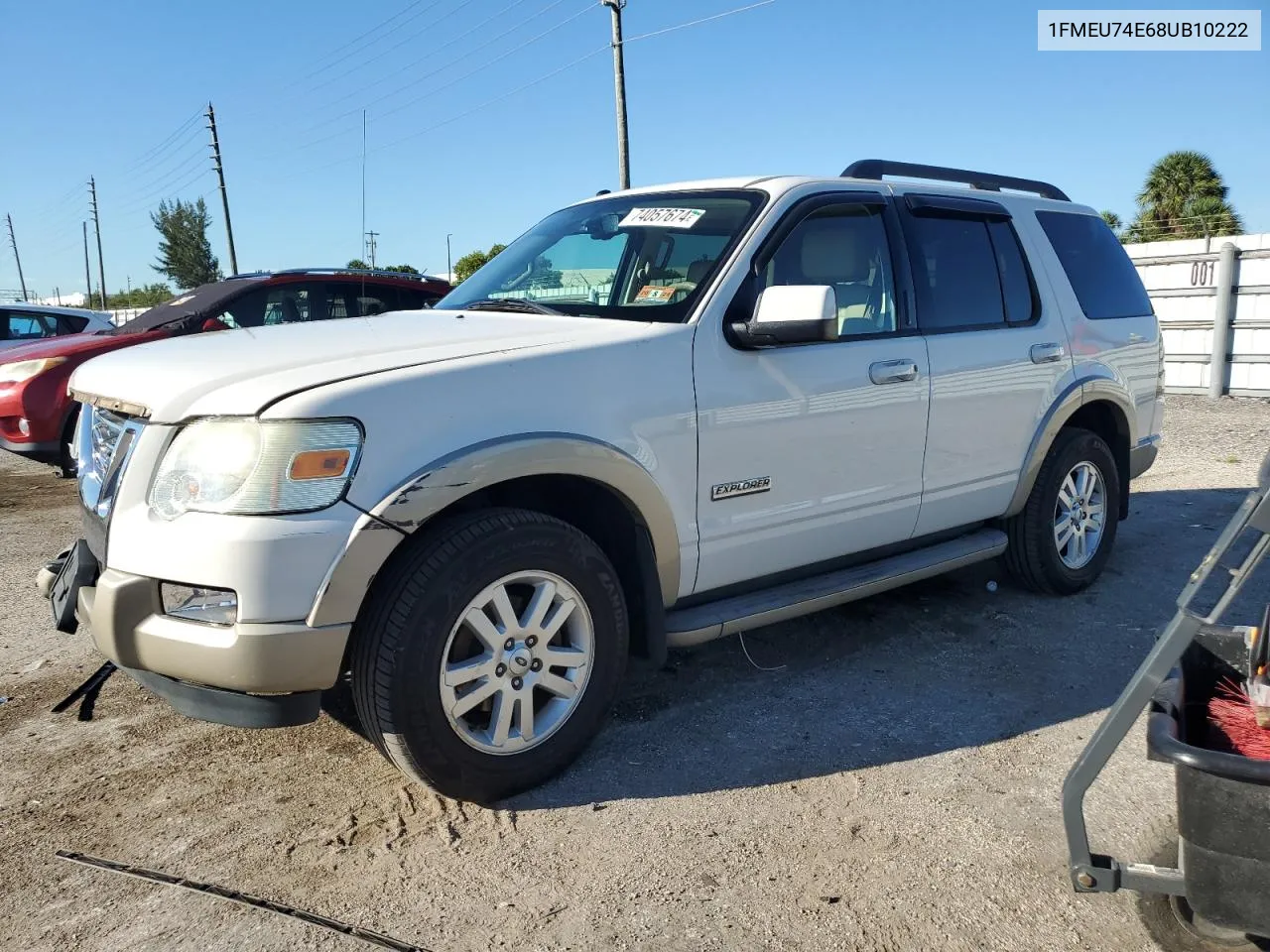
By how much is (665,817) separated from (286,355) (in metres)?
1.73

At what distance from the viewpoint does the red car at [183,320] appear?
23.3 ft

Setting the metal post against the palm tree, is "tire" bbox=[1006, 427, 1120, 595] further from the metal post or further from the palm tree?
the palm tree

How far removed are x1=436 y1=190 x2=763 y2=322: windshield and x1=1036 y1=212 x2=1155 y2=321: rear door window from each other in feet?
6.64

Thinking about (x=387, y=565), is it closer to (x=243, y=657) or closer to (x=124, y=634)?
(x=243, y=657)

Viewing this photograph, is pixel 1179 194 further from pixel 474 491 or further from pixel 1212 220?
pixel 474 491

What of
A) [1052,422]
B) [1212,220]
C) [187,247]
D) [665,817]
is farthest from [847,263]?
[187,247]

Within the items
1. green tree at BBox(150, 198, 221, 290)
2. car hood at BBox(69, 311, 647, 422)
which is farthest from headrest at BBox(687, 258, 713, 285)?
green tree at BBox(150, 198, 221, 290)

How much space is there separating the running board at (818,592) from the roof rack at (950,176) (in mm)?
1614

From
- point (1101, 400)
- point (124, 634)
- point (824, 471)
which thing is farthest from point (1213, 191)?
point (124, 634)

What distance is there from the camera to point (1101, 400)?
4.95m

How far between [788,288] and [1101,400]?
2.48m

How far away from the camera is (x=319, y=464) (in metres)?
2.54

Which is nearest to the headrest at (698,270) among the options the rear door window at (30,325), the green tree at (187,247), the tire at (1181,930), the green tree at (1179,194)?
the tire at (1181,930)

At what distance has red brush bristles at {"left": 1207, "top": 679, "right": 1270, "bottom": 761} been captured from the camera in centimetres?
218
